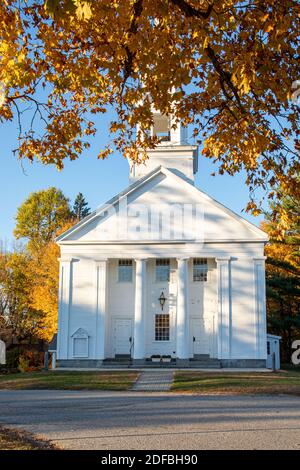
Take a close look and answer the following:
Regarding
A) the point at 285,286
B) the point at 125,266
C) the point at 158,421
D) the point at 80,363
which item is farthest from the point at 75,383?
the point at 285,286

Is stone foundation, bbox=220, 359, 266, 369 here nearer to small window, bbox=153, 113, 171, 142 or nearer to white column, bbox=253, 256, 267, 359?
white column, bbox=253, 256, 267, 359

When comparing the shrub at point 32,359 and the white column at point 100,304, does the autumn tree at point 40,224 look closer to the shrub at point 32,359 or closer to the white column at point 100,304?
the shrub at point 32,359

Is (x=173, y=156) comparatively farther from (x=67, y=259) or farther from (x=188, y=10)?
(x=188, y=10)

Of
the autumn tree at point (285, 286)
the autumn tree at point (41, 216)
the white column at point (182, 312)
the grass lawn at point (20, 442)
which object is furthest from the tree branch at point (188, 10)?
the autumn tree at point (41, 216)

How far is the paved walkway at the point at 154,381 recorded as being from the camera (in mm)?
18294

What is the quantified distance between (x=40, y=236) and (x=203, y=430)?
153 feet

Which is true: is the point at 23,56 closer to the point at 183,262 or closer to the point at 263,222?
the point at 183,262

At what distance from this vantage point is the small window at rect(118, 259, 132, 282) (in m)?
29.8

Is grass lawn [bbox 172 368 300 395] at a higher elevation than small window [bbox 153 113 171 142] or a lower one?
lower

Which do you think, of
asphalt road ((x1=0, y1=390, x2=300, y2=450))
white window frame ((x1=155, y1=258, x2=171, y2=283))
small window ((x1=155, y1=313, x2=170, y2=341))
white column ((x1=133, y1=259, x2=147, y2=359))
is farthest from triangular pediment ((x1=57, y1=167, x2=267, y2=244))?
asphalt road ((x1=0, y1=390, x2=300, y2=450))

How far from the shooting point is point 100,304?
28.4 metres

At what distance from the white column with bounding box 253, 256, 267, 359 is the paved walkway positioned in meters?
5.58

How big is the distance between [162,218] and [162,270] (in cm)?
289
